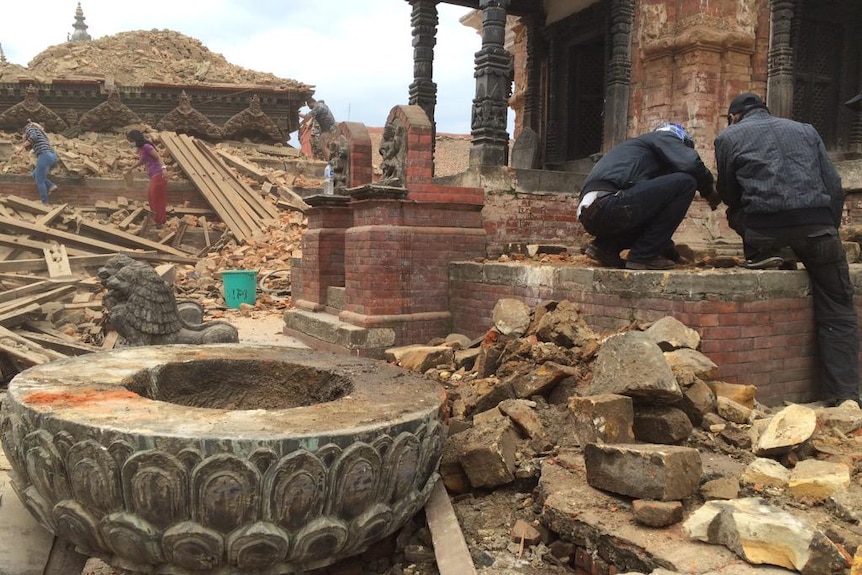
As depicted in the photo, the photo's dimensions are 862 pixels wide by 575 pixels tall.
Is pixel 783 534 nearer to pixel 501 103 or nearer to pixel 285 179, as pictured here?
pixel 501 103

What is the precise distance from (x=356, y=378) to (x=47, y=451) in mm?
1362

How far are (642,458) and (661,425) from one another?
0.59 metres

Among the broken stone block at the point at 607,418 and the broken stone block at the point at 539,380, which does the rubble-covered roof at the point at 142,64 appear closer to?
the broken stone block at the point at 539,380

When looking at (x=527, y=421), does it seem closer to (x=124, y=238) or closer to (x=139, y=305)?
(x=139, y=305)

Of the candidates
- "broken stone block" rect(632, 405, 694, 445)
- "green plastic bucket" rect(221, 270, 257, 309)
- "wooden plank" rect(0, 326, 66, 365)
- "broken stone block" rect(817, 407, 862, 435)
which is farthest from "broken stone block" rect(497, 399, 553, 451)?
"green plastic bucket" rect(221, 270, 257, 309)

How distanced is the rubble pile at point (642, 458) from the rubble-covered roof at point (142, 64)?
18.2m

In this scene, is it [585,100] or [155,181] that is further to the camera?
[155,181]

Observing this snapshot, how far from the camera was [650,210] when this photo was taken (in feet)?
14.4

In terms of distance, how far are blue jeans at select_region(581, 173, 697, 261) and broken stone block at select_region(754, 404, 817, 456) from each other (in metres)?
1.68

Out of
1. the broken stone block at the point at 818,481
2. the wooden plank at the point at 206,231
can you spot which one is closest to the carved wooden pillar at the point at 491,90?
the broken stone block at the point at 818,481

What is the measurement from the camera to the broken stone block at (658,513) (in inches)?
92.4

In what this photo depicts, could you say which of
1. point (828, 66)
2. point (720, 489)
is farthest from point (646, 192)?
point (828, 66)

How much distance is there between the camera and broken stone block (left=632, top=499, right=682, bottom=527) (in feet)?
7.70

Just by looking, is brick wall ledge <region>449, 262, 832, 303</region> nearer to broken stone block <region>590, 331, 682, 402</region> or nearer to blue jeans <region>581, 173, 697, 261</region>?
blue jeans <region>581, 173, 697, 261</region>
